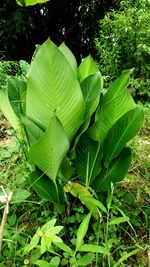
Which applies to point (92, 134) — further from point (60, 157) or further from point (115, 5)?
point (115, 5)

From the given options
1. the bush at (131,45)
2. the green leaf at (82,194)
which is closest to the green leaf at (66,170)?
the green leaf at (82,194)

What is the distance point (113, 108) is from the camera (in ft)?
4.41

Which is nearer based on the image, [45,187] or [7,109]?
[45,187]

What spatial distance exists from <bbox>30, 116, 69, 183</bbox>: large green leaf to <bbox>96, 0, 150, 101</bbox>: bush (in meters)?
2.66

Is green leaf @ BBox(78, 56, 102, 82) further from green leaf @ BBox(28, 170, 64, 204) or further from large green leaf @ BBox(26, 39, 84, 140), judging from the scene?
green leaf @ BBox(28, 170, 64, 204)

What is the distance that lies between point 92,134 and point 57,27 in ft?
20.8

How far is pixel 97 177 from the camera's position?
1.44 meters

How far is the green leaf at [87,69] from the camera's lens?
1495mm

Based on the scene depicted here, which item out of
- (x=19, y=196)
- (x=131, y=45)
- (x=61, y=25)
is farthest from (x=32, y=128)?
(x=61, y=25)

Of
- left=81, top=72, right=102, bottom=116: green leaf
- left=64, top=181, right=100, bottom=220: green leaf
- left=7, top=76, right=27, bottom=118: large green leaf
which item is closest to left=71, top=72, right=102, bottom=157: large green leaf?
left=81, top=72, right=102, bottom=116: green leaf

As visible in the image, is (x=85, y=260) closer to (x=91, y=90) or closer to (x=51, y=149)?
(x=51, y=149)

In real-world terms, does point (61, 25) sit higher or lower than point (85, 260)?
lower

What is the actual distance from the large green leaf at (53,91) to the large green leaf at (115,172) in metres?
0.22

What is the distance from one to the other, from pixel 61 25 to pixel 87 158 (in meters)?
6.37
